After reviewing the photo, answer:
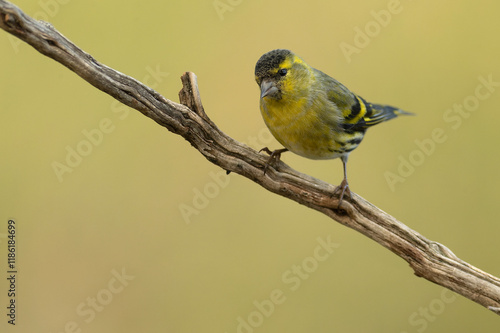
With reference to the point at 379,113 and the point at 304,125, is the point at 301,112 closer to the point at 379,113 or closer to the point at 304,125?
the point at 304,125

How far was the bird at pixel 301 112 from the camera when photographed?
256cm

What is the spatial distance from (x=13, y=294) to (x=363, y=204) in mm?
2165

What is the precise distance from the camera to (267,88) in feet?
8.27

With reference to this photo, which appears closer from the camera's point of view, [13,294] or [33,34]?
[33,34]

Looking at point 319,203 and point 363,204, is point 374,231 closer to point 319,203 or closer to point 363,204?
point 363,204

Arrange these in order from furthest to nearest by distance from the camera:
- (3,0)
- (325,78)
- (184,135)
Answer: (325,78)
(184,135)
(3,0)

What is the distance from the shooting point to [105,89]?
2275mm

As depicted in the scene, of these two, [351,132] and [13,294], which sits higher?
[351,132]

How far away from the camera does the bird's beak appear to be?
2506mm

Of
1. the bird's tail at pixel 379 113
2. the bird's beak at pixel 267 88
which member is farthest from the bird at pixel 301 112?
the bird's tail at pixel 379 113

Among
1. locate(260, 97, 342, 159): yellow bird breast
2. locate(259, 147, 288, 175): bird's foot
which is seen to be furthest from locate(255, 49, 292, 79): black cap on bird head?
locate(259, 147, 288, 175): bird's foot

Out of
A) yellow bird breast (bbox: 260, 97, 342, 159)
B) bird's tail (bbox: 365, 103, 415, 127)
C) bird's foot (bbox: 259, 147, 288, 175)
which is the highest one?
bird's tail (bbox: 365, 103, 415, 127)

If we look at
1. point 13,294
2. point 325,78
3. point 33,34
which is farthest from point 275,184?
point 13,294

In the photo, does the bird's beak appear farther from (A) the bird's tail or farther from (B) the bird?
(A) the bird's tail
